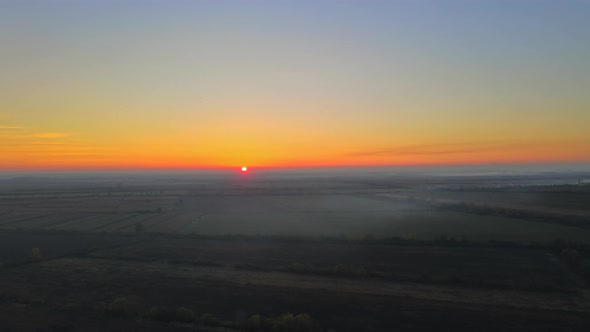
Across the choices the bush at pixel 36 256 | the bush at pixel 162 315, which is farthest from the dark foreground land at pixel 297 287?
the bush at pixel 36 256

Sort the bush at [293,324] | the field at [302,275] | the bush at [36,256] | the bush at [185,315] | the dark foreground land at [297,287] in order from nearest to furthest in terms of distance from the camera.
Answer: the bush at [293,324]
the dark foreground land at [297,287]
the field at [302,275]
the bush at [185,315]
the bush at [36,256]

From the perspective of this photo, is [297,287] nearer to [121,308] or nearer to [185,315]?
[185,315]

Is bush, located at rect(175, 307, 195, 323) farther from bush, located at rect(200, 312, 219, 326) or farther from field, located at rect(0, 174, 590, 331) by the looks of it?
bush, located at rect(200, 312, 219, 326)

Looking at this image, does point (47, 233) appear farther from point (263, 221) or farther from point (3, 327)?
point (3, 327)

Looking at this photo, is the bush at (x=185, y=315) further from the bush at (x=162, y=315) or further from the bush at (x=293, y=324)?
the bush at (x=293, y=324)

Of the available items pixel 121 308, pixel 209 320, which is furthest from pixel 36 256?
pixel 209 320

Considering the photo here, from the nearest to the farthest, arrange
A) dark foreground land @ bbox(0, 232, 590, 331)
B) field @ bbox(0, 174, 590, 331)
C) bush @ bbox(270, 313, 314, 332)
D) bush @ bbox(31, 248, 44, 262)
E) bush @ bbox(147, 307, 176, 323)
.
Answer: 1. bush @ bbox(270, 313, 314, 332)
2. dark foreground land @ bbox(0, 232, 590, 331)
3. field @ bbox(0, 174, 590, 331)
4. bush @ bbox(147, 307, 176, 323)
5. bush @ bbox(31, 248, 44, 262)

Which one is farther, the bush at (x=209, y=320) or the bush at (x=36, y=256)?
the bush at (x=36, y=256)

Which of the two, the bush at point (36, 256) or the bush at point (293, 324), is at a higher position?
the bush at point (36, 256)

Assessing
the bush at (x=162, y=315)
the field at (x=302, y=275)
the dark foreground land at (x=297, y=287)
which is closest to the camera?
the dark foreground land at (x=297, y=287)

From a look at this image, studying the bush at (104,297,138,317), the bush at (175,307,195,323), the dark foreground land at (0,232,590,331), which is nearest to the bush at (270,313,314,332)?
the dark foreground land at (0,232,590,331)
